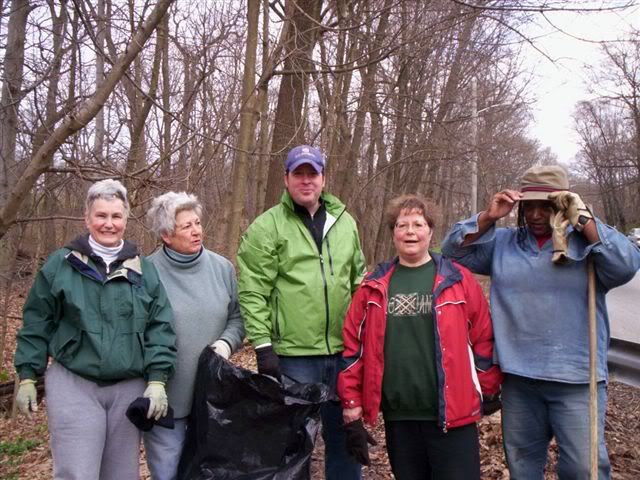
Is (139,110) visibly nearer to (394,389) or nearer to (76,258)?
(76,258)

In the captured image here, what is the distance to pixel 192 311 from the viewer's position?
287 centimetres

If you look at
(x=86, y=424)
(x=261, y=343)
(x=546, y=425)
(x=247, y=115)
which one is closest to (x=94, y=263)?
(x=86, y=424)

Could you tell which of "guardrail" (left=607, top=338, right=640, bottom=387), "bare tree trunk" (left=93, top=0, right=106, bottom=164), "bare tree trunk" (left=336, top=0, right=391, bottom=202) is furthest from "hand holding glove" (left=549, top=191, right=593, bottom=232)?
"bare tree trunk" (left=336, top=0, right=391, bottom=202)

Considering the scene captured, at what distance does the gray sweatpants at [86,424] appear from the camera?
249cm

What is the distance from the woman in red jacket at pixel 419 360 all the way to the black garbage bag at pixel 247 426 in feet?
0.84

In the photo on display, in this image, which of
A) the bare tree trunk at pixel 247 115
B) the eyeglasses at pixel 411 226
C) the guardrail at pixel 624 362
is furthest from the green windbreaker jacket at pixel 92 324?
the bare tree trunk at pixel 247 115

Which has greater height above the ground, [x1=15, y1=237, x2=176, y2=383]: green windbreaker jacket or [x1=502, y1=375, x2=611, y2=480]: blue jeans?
[x1=15, y1=237, x2=176, y2=383]: green windbreaker jacket

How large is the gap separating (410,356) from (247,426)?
877 millimetres

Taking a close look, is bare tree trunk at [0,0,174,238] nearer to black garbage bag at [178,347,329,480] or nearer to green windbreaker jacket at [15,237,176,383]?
green windbreaker jacket at [15,237,176,383]

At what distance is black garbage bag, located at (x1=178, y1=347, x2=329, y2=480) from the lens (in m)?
2.68

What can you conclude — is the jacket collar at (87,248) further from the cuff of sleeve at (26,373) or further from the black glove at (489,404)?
the black glove at (489,404)

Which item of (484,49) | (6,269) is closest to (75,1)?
(6,269)

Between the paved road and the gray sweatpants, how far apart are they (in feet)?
10.6

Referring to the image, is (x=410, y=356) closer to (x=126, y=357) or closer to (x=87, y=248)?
(x=126, y=357)
